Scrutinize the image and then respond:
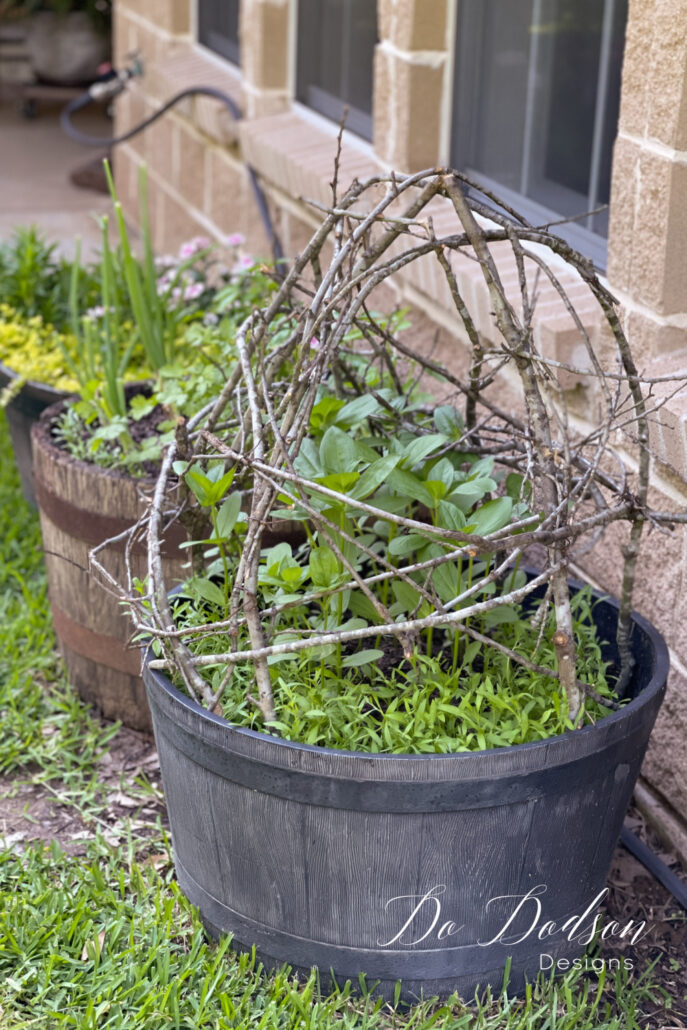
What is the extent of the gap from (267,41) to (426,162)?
1.23 metres

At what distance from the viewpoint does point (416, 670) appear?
1841mm

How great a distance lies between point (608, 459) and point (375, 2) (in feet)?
6.30

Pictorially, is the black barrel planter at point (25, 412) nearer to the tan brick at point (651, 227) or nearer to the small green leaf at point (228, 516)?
the small green leaf at point (228, 516)

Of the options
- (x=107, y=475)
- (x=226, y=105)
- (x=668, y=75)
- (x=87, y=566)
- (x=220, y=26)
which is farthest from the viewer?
(x=220, y=26)

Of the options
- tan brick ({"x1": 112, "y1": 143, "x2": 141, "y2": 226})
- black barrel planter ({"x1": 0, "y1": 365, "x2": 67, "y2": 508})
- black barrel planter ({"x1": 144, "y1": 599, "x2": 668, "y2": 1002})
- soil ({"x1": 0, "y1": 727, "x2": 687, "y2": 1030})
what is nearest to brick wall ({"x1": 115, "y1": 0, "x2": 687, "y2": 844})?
soil ({"x1": 0, "y1": 727, "x2": 687, "y2": 1030})

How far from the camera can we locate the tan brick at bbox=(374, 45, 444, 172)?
3.00m

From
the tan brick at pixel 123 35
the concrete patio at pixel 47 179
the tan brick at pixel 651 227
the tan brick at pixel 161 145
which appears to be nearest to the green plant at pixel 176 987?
the tan brick at pixel 651 227

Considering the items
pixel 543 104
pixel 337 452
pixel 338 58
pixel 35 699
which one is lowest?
pixel 35 699

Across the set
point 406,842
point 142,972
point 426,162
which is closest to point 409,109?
point 426,162

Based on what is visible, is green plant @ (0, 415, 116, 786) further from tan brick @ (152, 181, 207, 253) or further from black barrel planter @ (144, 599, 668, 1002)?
tan brick @ (152, 181, 207, 253)

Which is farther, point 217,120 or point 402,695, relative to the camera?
point 217,120

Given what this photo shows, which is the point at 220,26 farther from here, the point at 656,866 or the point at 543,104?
the point at 656,866

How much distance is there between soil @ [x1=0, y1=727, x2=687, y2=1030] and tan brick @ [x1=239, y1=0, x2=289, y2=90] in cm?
244

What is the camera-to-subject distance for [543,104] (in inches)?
108
